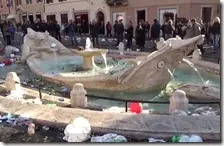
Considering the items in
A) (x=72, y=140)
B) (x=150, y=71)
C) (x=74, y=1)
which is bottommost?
(x=72, y=140)

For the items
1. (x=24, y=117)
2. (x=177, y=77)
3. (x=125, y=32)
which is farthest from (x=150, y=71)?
(x=125, y=32)

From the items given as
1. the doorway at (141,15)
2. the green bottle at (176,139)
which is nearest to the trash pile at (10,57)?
the doorway at (141,15)

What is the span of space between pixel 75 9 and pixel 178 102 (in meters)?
4.23

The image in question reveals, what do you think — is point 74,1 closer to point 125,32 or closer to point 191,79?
point 191,79

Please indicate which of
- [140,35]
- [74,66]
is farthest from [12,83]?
[140,35]

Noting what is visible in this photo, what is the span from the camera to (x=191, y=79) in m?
6.76

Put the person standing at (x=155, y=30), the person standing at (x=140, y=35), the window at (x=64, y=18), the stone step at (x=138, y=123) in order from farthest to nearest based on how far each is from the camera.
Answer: the person standing at (x=140, y=35)
the person standing at (x=155, y=30)
the window at (x=64, y=18)
the stone step at (x=138, y=123)

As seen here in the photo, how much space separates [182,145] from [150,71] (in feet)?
9.31

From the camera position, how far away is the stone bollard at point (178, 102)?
415cm

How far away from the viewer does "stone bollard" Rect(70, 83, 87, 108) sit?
460 centimetres

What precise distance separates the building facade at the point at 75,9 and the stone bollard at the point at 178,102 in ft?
Answer: 12.8

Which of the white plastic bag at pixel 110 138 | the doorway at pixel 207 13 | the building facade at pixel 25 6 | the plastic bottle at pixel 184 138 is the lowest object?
the white plastic bag at pixel 110 138

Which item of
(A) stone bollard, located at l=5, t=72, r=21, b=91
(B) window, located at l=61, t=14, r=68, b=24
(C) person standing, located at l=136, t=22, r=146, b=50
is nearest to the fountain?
(B) window, located at l=61, t=14, r=68, b=24

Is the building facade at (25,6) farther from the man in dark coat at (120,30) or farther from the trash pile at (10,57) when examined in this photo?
the man in dark coat at (120,30)
